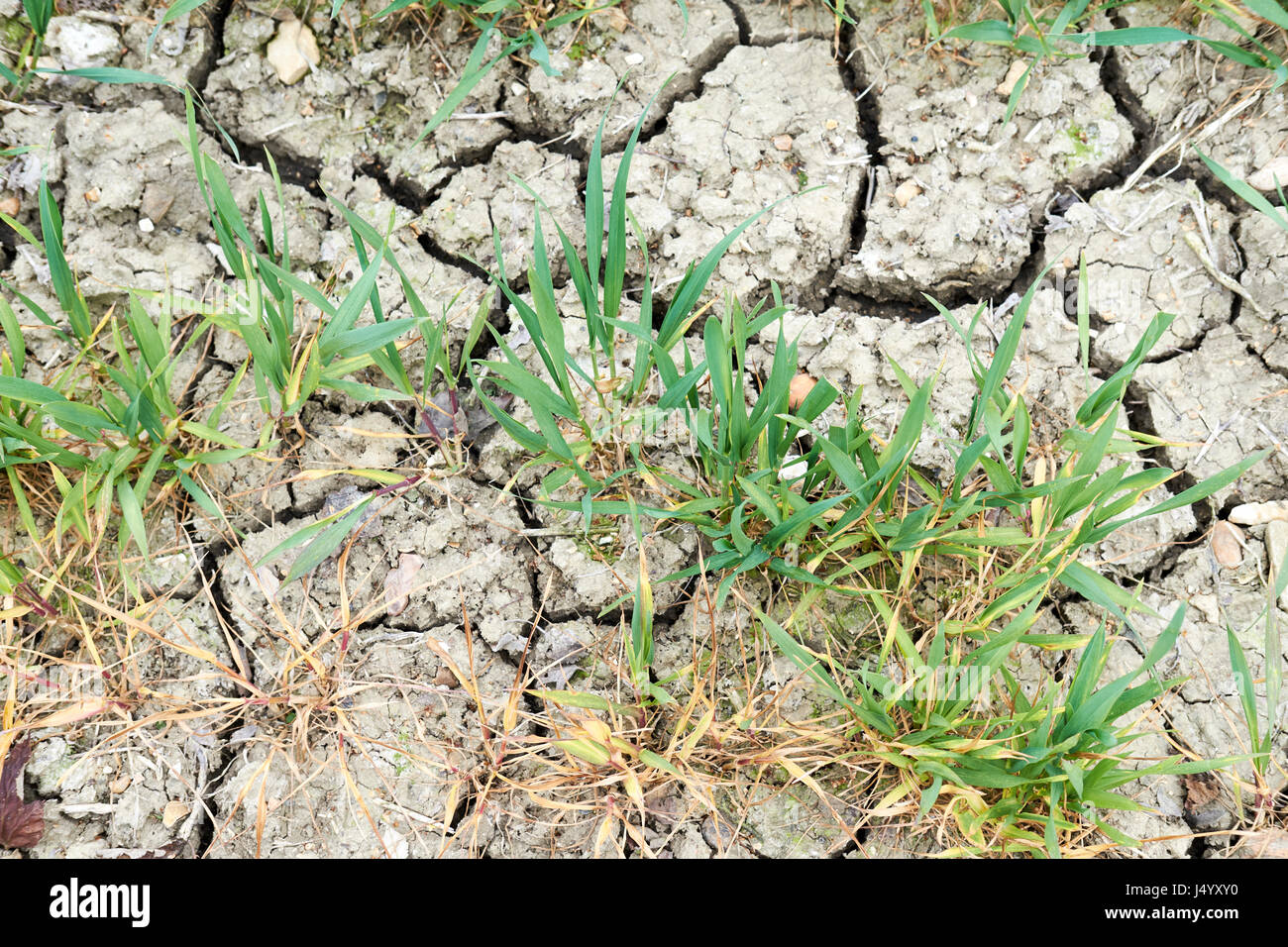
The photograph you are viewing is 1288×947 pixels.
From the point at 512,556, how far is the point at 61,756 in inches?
36.9

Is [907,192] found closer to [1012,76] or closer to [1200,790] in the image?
[1012,76]

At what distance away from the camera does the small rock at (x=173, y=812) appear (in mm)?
1573

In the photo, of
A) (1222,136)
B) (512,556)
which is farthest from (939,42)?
(512,556)

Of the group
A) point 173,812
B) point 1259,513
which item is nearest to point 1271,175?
point 1259,513

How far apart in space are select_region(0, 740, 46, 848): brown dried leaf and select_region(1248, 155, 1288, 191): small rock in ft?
9.03

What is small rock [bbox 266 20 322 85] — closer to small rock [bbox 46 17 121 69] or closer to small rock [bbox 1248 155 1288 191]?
small rock [bbox 46 17 121 69]

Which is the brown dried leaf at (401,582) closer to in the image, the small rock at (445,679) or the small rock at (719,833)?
the small rock at (445,679)

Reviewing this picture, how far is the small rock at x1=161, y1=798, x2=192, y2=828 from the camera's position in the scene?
5.16 ft

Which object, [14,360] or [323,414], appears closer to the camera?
[14,360]

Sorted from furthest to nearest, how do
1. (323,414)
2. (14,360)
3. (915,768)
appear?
(323,414) < (14,360) < (915,768)

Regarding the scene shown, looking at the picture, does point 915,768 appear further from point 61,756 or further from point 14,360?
point 14,360

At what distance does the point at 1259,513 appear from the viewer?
1.67 meters

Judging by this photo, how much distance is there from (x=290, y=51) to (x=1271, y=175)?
2153 mm

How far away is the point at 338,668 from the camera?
1627 millimetres
